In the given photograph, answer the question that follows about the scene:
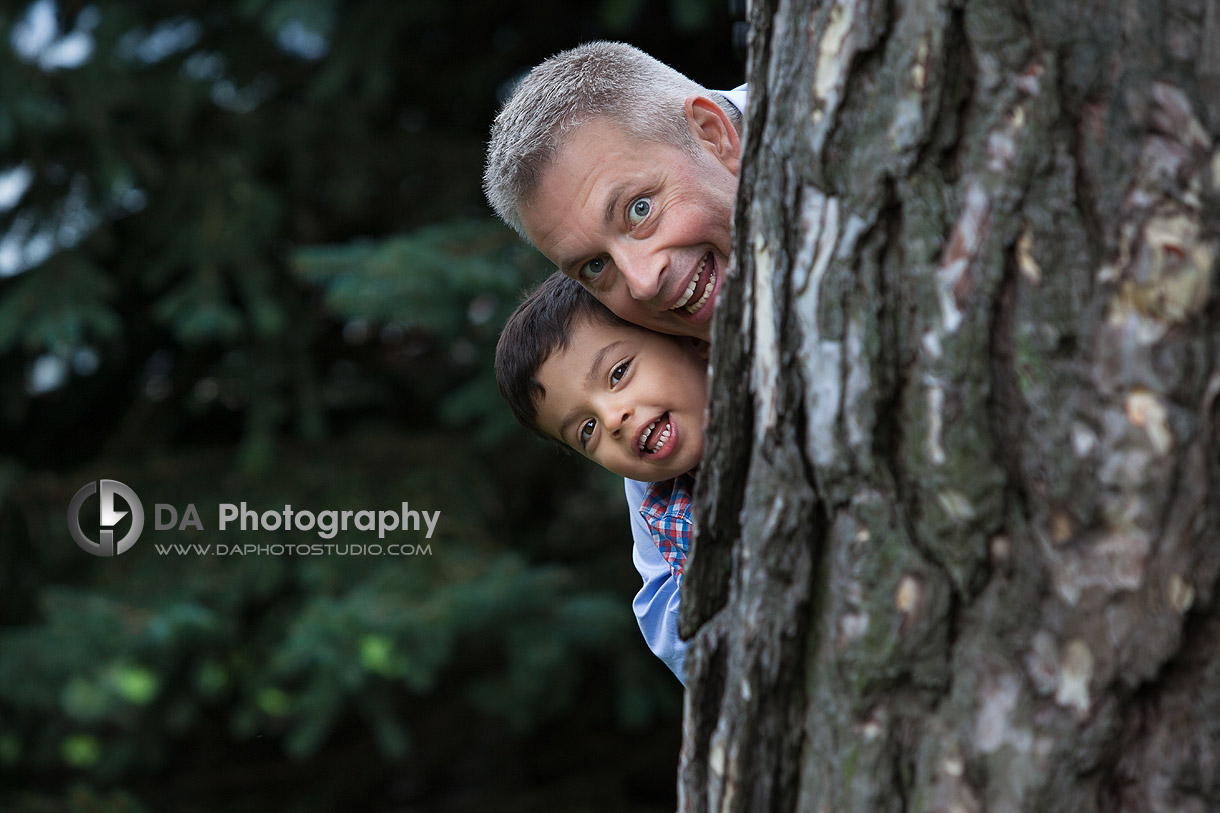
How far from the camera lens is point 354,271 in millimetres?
3633

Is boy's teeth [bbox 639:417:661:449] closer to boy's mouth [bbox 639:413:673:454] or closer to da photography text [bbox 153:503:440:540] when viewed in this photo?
boy's mouth [bbox 639:413:673:454]

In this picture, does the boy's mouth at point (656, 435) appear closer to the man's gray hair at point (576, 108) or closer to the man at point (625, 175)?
the man at point (625, 175)

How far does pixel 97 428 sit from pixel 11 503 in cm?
75

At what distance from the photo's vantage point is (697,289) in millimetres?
1653

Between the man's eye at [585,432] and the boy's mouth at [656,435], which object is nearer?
the boy's mouth at [656,435]

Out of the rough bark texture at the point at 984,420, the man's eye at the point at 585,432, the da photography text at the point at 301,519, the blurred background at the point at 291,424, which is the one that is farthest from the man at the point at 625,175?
the da photography text at the point at 301,519

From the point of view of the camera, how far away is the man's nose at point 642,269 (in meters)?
1.62

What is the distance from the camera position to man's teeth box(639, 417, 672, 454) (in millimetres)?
1864

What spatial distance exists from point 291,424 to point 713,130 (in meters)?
3.44

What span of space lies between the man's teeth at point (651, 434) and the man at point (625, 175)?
0.21 metres

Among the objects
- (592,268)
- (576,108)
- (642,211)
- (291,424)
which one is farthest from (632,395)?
(291,424)

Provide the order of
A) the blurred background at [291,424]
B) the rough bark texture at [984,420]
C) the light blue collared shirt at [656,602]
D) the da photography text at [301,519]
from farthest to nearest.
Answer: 1. the da photography text at [301,519]
2. the blurred background at [291,424]
3. the light blue collared shirt at [656,602]
4. the rough bark texture at [984,420]

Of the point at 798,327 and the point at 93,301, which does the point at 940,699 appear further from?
the point at 93,301

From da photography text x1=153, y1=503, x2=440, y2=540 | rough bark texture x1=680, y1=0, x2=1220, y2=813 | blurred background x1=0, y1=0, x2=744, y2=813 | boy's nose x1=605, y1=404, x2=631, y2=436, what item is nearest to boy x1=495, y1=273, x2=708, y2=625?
boy's nose x1=605, y1=404, x2=631, y2=436
